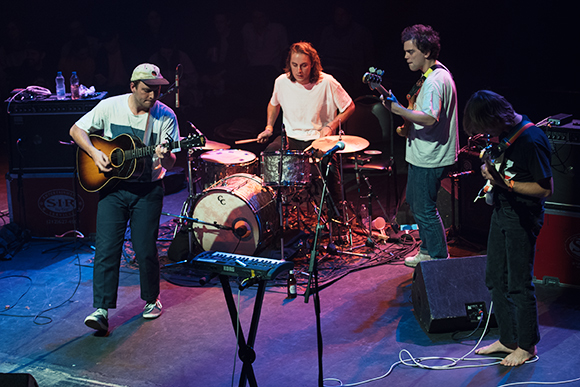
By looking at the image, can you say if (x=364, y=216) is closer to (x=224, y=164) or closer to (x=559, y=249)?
(x=224, y=164)

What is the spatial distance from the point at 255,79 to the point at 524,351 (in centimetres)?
842

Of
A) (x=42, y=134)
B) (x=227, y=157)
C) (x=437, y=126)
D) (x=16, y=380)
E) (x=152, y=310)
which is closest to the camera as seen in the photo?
(x=16, y=380)

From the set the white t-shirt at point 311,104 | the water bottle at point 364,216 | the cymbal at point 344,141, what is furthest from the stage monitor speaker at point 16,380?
the water bottle at point 364,216

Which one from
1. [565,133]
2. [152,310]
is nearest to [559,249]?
[565,133]

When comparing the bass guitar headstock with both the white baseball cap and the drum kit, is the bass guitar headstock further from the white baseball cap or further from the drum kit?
the white baseball cap

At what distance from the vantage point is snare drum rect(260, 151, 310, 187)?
564 cm

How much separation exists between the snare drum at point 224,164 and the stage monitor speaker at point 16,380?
12.0ft

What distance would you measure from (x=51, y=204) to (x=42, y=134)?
820 millimetres

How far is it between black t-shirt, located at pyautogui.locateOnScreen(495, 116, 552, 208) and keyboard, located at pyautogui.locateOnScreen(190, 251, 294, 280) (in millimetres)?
1480

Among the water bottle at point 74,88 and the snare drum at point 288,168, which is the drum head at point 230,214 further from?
the water bottle at point 74,88

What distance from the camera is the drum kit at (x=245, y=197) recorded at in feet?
18.6

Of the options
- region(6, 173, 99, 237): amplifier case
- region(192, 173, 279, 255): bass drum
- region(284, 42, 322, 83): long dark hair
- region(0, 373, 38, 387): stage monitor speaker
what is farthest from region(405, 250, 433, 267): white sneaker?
region(0, 373, 38, 387): stage monitor speaker

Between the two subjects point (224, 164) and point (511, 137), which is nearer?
point (511, 137)

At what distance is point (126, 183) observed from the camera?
4582 millimetres
